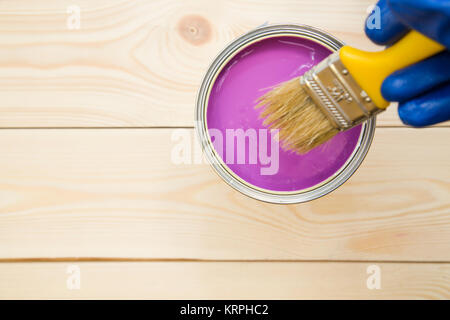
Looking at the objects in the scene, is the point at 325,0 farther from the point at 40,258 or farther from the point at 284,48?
the point at 40,258

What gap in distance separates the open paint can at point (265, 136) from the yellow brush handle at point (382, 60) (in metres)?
0.11

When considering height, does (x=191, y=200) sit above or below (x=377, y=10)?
below

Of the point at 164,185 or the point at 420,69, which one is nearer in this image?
the point at 420,69

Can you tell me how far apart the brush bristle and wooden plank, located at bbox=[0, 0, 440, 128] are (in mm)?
137

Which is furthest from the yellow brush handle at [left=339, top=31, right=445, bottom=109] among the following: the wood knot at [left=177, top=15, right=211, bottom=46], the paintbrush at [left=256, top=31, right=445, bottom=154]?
the wood knot at [left=177, top=15, right=211, bottom=46]

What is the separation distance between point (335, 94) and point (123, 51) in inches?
12.8

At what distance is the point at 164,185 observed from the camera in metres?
0.60

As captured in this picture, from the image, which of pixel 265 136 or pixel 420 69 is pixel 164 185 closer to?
pixel 265 136

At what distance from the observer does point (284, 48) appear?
52cm

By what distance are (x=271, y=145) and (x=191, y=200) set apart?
6.0 inches

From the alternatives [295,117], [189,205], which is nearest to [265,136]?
[295,117]

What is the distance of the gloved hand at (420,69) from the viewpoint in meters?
0.33
